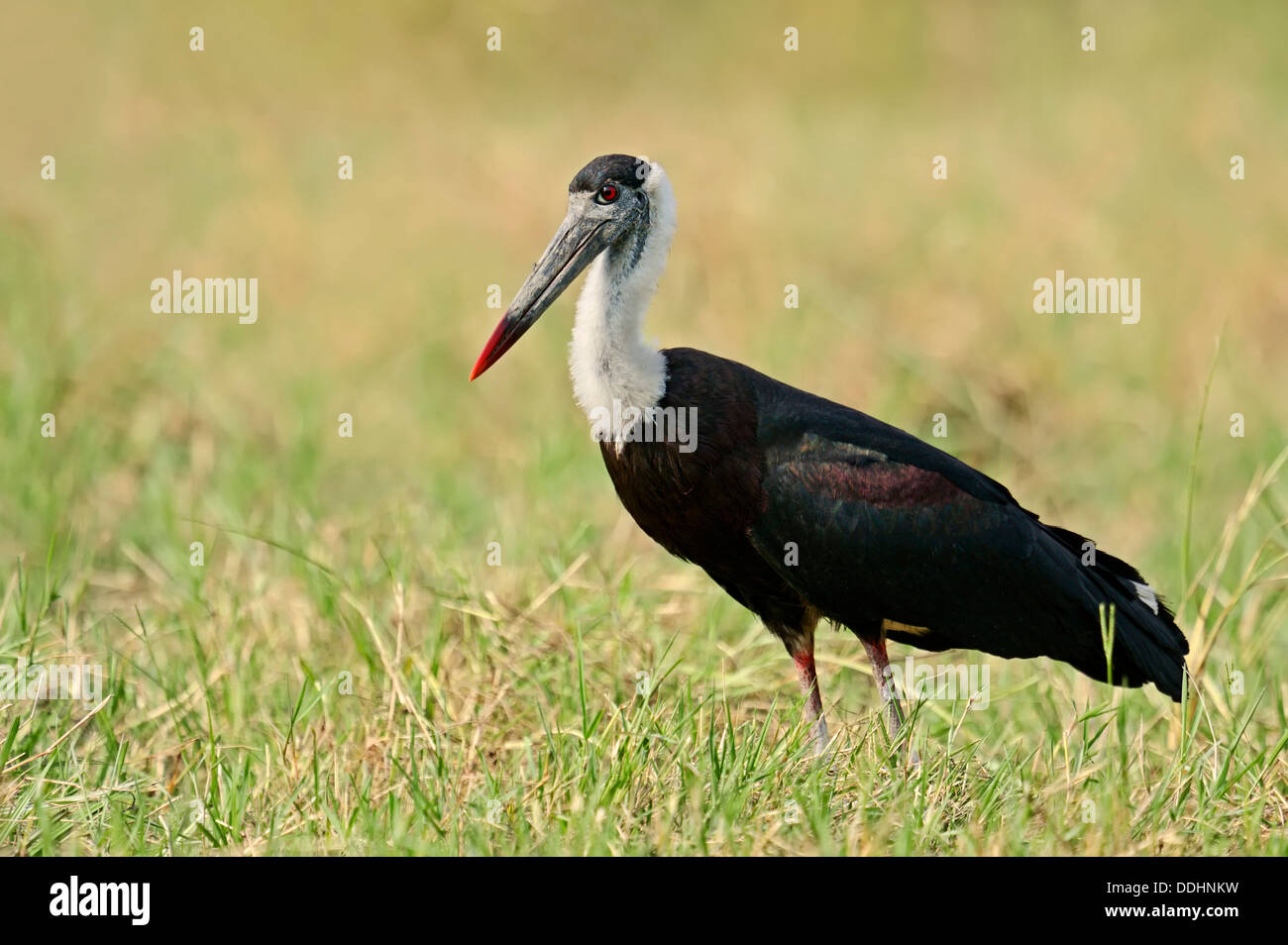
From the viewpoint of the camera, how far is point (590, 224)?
5.29m

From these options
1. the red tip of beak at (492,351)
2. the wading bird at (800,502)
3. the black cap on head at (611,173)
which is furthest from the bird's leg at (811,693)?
the black cap on head at (611,173)

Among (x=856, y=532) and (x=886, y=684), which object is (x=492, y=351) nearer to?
(x=856, y=532)

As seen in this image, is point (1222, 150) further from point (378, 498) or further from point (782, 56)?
point (378, 498)

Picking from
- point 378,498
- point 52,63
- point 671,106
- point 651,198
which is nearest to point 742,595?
point 651,198

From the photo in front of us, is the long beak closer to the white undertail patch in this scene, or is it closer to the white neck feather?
the white neck feather

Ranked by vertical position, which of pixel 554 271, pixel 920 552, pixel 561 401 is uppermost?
pixel 561 401

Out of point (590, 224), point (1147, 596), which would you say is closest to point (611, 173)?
point (590, 224)

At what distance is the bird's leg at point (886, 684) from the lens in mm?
5027

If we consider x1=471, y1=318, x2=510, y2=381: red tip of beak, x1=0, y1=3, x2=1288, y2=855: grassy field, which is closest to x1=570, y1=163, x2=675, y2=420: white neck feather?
x1=471, y1=318, x2=510, y2=381: red tip of beak

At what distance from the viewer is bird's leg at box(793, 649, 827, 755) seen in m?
5.00

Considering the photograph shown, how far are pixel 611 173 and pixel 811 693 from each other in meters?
1.85

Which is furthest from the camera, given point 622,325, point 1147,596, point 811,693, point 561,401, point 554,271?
point 561,401

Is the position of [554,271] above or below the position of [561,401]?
below

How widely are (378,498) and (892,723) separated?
4.56 meters
